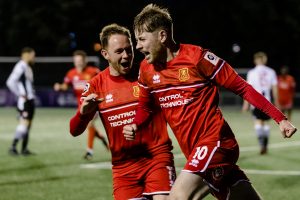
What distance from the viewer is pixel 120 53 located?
245 inches

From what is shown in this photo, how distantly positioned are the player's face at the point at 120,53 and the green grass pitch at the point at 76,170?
12.0ft

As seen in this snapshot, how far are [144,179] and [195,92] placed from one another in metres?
0.98

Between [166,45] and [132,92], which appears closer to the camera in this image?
[166,45]

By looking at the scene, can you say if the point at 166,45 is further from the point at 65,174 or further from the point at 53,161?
the point at 53,161

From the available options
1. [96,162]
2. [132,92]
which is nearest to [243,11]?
[96,162]

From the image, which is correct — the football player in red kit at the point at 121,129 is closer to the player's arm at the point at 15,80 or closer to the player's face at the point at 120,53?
the player's face at the point at 120,53

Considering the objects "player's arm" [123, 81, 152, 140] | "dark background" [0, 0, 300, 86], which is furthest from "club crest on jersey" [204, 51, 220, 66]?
"dark background" [0, 0, 300, 86]

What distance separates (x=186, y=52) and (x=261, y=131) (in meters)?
9.82

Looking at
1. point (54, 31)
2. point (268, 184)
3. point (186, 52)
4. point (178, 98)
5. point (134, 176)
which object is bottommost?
point (268, 184)

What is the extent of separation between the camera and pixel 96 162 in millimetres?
13680

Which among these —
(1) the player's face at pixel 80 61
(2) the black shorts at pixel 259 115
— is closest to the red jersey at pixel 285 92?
(2) the black shorts at pixel 259 115

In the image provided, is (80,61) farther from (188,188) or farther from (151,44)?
(188,188)

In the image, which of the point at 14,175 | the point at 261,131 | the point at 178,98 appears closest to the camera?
the point at 178,98

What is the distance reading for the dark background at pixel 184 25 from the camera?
49438mm
